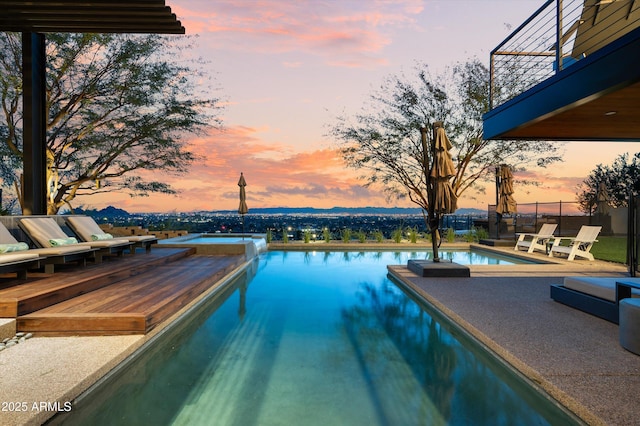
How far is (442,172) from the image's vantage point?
6.77 meters

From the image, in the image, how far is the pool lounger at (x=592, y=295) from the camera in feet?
12.8

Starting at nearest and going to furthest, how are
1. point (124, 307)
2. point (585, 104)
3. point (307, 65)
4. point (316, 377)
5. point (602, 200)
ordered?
point (316, 377)
point (124, 307)
point (585, 104)
point (307, 65)
point (602, 200)

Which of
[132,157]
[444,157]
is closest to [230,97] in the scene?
[132,157]

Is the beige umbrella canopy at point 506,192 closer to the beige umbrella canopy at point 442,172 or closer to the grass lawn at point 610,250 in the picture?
the grass lawn at point 610,250

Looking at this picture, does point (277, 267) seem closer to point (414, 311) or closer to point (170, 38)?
point (414, 311)

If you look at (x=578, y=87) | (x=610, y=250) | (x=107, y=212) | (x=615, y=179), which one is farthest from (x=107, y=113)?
(x=615, y=179)

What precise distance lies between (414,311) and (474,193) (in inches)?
485

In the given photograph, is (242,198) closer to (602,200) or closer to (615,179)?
(602,200)

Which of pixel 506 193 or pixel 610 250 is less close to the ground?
pixel 506 193

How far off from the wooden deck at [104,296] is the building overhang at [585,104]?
554cm

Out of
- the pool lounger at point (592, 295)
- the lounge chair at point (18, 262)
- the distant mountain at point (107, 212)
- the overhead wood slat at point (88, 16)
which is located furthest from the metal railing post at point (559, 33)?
the distant mountain at point (107, 212)

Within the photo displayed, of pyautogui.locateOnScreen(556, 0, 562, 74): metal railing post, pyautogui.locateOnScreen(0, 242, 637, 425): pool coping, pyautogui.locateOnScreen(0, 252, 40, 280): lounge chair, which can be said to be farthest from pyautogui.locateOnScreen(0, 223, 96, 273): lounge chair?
pyautogui.locateOnScreen(556, 0, 562, 74): metal railing post

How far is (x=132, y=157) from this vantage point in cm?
1227

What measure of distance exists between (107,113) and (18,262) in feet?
27.2
